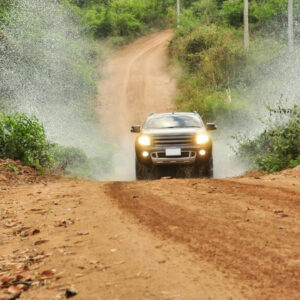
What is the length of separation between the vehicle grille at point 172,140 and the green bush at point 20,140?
3469mm

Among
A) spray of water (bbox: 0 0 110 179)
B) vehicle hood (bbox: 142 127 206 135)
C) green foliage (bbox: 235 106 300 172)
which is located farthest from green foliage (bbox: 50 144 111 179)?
green foliage (bbox: 235 106 300 172)

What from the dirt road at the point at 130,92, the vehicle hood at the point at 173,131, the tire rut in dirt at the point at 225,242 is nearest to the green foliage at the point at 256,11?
the dirt road at the point at 130,92

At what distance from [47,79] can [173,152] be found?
15073 millimetres

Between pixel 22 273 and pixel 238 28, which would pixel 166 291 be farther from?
pixel 238 28

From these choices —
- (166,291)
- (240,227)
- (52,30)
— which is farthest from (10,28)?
(166,291)

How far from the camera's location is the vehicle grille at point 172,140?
12406 millimetres

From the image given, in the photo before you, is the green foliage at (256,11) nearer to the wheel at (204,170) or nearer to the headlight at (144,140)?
the wheel at (204,170)

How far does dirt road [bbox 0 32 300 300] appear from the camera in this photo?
4.18 metres

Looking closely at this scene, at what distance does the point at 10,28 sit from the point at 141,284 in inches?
909

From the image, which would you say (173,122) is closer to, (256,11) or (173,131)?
(173,131)

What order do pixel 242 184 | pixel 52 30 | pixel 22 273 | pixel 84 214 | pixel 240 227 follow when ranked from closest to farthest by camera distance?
pixel 22 273 < pixel 240 227 < pixel 84 214 < pixel 242 184 < pixel 52 30

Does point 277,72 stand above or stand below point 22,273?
above

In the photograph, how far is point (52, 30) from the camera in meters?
31.4

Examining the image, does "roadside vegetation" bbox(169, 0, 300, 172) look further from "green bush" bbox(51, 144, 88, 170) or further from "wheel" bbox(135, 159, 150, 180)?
"green bush" bbox(51, 144, 88, 170)
